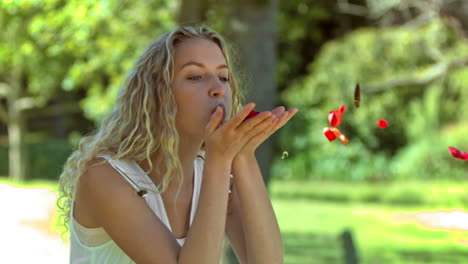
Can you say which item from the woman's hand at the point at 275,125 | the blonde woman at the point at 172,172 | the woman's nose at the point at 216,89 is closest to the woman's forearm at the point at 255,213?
the blonde woman at the point at 172,172

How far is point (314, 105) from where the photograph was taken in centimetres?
2255

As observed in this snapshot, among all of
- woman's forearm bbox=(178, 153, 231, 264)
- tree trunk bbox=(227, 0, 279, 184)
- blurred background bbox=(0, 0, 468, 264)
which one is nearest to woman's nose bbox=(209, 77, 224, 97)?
woman's forearm bbox=(178, 153, 231, 264)

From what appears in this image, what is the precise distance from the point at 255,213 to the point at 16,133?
77.6ft

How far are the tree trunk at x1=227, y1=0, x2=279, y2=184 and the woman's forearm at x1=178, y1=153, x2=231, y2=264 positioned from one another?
463 cm

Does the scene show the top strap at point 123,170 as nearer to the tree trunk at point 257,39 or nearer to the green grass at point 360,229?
the tree trunk at point 257,39

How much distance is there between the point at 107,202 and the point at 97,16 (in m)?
6.67

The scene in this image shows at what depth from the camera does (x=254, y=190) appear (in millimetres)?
2568

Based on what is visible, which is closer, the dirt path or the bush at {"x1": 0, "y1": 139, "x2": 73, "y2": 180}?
the dirt path

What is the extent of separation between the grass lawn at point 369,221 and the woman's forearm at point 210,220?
18.5 feet

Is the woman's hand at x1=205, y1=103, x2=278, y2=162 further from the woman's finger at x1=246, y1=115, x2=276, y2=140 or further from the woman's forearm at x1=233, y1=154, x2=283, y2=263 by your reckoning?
the woman's forearm at x1=233, y1=154, x2=283, y2=263

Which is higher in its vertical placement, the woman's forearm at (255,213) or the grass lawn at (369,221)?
the grass lawn at (369,221)

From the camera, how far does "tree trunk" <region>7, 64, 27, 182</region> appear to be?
2475 cm

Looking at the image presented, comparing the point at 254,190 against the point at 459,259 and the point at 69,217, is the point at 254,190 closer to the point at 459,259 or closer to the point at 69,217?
the point at 69,217

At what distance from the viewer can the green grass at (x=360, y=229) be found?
1190 cm
